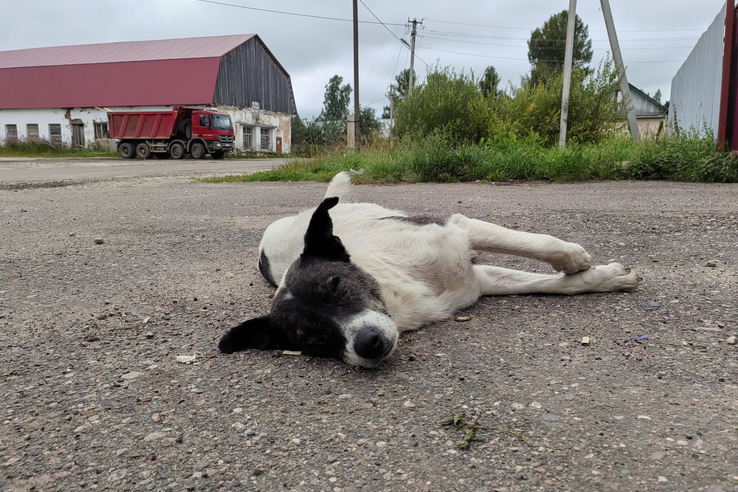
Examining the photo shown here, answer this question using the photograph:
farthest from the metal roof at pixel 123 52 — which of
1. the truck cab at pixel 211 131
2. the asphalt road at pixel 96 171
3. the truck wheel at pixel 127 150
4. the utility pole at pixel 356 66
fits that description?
the asphalt road at pixel 96 171

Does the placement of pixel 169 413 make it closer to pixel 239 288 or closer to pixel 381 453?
pixel 381 453

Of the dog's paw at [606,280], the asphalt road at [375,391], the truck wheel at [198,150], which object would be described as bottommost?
the asphalt road at [375,391]

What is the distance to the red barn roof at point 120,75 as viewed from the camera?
34469 millimetres

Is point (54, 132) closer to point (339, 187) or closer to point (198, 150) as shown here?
point (198, 150)

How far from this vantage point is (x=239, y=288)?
3729 mm

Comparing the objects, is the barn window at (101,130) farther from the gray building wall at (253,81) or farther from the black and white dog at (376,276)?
the black and white dog at (376,276)

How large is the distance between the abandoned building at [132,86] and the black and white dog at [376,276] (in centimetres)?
3300

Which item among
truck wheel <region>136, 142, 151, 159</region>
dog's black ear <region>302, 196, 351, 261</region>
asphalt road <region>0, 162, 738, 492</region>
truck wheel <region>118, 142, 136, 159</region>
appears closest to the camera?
asphalt road <region>0, 162, 738, 492</region>

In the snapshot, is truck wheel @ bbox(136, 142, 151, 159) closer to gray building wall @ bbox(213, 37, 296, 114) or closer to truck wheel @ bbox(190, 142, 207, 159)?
truck wheel @ bbox(190, 142, 207, 159)

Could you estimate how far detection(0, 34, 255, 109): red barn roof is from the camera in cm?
3447

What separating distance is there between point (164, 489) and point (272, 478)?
314mm

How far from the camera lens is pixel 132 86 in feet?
116

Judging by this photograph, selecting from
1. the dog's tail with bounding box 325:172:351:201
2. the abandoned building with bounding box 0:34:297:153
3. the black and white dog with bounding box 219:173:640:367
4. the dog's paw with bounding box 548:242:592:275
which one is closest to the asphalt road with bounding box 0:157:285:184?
the dog's tail with bounding box 325:172:351:201

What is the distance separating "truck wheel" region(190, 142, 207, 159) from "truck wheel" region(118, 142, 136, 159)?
361cm
